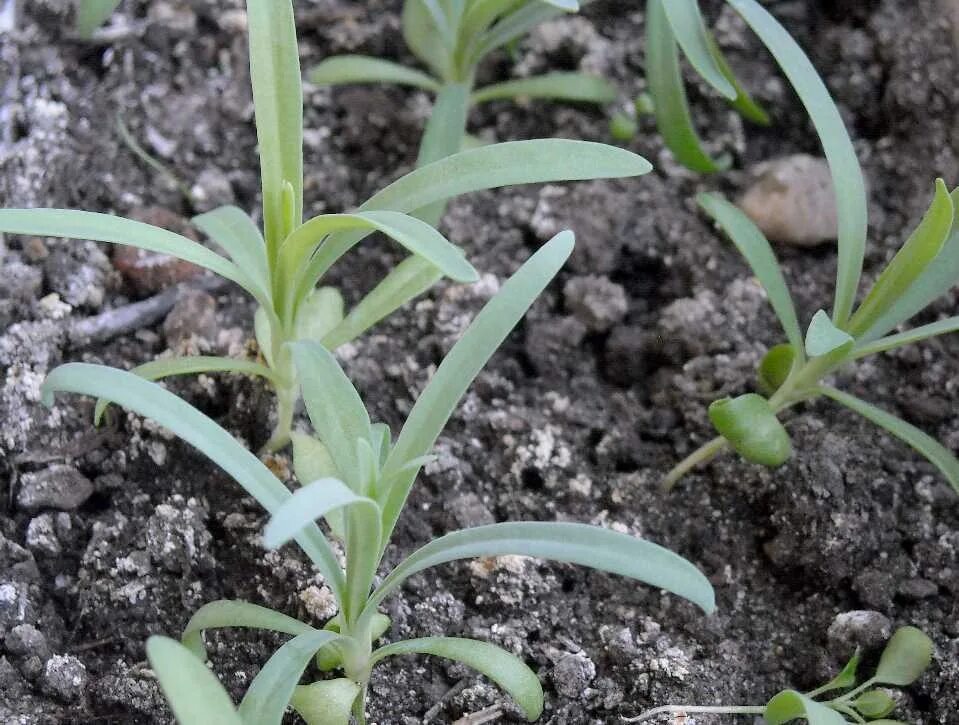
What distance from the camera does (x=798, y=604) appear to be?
1.43 meters

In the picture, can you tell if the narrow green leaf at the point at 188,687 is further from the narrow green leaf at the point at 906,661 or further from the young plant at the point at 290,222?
the narrow green leaf at the point at 906,661

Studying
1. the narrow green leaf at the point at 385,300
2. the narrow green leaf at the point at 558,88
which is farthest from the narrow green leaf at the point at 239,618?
the narrow green leaf at the point at 558,88

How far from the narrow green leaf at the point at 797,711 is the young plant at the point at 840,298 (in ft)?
0.99

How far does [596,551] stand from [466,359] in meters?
0.25

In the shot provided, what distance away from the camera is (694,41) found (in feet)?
4.88

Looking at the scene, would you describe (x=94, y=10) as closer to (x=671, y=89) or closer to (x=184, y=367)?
(x=184, y=367)

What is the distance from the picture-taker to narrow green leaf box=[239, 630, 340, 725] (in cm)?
101

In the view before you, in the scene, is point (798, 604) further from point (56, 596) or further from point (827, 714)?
point (56, 596)

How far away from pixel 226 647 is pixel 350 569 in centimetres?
26

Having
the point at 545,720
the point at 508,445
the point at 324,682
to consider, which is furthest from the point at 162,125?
the point at 545,720

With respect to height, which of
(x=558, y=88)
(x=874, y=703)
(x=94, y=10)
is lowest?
(x=874, y=703)

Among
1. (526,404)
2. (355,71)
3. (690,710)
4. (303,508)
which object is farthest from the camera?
(355,71)

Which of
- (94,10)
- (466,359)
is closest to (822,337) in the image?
(466,359)

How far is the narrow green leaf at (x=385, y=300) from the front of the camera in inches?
54.8
